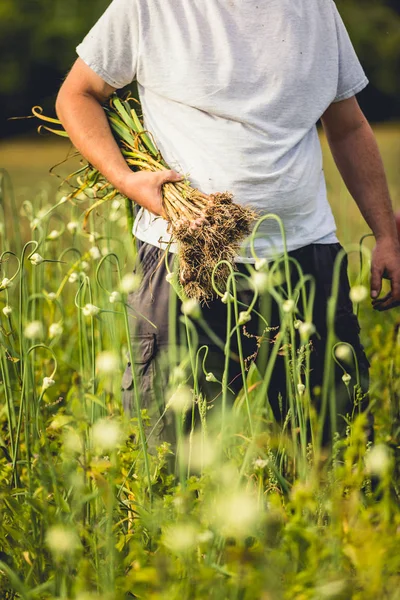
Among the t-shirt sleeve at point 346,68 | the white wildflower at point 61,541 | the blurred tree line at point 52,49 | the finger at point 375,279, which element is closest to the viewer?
the white wildflower at point 61,541

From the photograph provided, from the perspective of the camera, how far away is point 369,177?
201 cm

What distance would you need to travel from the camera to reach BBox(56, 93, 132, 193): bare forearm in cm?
174

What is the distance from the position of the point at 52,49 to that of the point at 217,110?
20.4 meters

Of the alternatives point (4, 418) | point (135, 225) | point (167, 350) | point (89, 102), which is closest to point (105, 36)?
point (89, 102)

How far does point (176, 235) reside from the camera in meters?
1.61

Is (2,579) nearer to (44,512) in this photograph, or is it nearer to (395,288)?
(44,512)

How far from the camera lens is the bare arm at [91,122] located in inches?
68.2

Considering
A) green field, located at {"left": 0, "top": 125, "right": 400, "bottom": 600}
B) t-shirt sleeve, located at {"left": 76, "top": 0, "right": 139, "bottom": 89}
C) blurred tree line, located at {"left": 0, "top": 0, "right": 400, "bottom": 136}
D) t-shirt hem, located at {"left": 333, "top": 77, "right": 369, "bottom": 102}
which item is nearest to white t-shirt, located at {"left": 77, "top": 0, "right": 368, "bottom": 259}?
t-shirt sleeve, located at {"left": 76, "top": 0, "right": 139, "bottom": 89}

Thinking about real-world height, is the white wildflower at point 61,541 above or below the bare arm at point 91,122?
below

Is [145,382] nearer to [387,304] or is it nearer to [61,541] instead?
[387,304]

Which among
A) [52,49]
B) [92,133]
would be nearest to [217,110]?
[92,133]

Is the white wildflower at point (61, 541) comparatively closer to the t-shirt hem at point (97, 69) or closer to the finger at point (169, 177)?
the finger at point (169, 177)

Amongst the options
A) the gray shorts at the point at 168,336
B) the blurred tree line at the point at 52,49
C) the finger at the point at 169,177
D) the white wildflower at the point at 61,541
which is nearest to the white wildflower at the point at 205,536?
the white wildflower at the point at 61,541

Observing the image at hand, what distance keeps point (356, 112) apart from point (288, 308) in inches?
34.3
